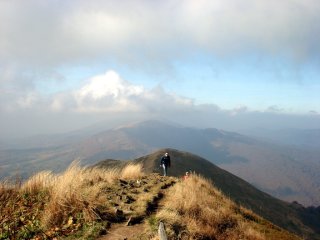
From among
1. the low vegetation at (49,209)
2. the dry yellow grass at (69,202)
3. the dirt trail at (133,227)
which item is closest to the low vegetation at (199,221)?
the dirt trail at (133,227)

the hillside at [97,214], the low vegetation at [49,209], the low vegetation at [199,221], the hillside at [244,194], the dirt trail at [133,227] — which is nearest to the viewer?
the low vegetation at [49,209]

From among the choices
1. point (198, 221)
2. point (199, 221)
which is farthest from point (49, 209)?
point (199, 221)

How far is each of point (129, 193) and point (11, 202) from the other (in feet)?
20.9

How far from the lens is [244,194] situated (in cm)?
14275

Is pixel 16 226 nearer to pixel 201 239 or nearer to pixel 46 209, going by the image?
pixel 46 209

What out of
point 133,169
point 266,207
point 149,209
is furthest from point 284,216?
point 149,209

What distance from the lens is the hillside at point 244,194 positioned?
126 metres

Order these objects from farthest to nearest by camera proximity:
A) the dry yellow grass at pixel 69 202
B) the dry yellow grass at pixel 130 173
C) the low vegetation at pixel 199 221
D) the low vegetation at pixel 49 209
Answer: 1. the dry yellow grass at pixel 130 173
2. the low vegetation at pixel 199 221
3. the dry yellow grass at pixel 69 202
4. the low vegetation at pixel 49 209

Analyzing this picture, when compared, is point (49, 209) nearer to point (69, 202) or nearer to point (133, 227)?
point (69, 202)

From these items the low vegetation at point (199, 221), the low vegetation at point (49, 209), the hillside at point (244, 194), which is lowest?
the hillside at point (244, 194)

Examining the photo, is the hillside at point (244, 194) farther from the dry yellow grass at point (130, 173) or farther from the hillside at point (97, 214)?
the hillside at point (97, 214)

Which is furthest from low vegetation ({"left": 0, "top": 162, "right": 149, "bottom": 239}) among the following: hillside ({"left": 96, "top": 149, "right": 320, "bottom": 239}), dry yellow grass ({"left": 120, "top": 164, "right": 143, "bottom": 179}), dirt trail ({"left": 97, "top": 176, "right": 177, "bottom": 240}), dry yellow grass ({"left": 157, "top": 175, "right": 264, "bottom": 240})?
hillside ({"left": 96, "top": 149, "right": 320, "bottom": 239})

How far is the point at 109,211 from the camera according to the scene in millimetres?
12789

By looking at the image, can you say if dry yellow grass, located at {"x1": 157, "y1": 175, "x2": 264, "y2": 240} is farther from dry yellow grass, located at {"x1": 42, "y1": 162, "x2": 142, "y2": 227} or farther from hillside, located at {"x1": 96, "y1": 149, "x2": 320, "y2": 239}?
hillside, located at {"x1": 96, "y1": 149, "x2": 320, "y2": 239}
